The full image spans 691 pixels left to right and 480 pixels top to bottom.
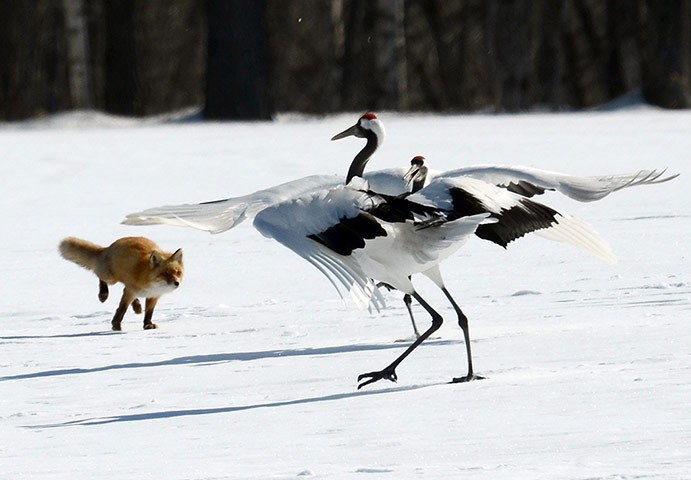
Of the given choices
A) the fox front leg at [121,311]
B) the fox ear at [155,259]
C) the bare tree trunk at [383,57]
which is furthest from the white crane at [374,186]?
the bare tree trunk at [383,57]

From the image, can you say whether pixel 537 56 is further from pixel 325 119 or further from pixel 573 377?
pixel 573 377

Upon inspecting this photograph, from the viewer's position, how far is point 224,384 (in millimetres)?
6930

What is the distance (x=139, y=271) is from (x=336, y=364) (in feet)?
6.78

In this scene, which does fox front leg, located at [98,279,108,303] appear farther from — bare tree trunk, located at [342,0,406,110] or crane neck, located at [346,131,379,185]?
bare tree trunk, located at [342,0,406,110]

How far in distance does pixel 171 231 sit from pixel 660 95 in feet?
47.2

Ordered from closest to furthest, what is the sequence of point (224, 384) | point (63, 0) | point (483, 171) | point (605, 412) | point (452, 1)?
point (605, 412)
point (224, 384)
point (483, 171)
point (63, 0)
point (452, 1)

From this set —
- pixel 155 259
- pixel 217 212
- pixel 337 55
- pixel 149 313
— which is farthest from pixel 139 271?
pixel 337 55

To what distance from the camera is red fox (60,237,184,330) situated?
9008 mm

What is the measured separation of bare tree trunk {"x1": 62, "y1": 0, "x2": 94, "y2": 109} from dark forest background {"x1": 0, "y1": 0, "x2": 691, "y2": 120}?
34mm

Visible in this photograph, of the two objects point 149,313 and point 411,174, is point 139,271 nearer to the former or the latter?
point 149,313

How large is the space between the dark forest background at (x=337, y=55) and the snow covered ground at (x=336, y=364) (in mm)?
10859

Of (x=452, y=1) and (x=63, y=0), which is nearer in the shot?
(x=63, y=0)

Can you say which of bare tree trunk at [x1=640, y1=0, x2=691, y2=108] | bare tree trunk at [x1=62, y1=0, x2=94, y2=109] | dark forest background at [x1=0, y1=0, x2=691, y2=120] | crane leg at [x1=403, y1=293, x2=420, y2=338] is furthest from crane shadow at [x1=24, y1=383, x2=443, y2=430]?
bare tree trunk at [x1=62, y1=0, x2=94, y2=109]

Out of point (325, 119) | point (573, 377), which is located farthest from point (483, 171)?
point (325, 119)
